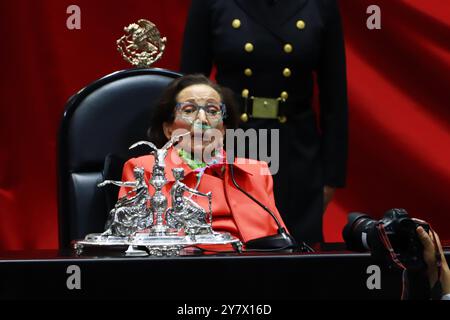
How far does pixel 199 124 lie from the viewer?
95.7 inches

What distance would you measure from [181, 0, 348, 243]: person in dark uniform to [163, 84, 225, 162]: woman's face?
0.34 m

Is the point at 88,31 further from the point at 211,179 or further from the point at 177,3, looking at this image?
the point at 211,179

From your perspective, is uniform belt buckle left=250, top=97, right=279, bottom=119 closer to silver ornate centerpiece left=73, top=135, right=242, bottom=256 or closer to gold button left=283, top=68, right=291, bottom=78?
gold button left=283, top=68, right=291, bottom=78

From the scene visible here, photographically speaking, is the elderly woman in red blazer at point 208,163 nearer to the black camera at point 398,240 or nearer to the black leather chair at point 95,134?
the black leather chair at point 95,134

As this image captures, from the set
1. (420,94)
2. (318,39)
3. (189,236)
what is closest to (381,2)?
(420,94)

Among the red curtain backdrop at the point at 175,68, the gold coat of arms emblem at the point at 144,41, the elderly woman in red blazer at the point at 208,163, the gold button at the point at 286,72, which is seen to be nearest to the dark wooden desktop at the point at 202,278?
the elderly woman in red blazer at the point at 208,163

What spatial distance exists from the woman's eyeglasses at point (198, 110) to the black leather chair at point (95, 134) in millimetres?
143

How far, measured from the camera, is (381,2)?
376cm

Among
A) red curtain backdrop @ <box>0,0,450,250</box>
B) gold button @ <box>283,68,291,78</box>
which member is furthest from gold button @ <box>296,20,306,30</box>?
red curtain backdrop @ <box>0,0,450,250</box>

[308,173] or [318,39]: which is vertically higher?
[318,39]

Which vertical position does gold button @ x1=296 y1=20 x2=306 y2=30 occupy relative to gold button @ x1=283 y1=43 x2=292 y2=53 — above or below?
above

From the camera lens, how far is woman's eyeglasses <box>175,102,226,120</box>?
245cm

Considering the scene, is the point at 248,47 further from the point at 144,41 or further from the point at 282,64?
the point at 144,41

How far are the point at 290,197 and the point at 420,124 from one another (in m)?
1.09
